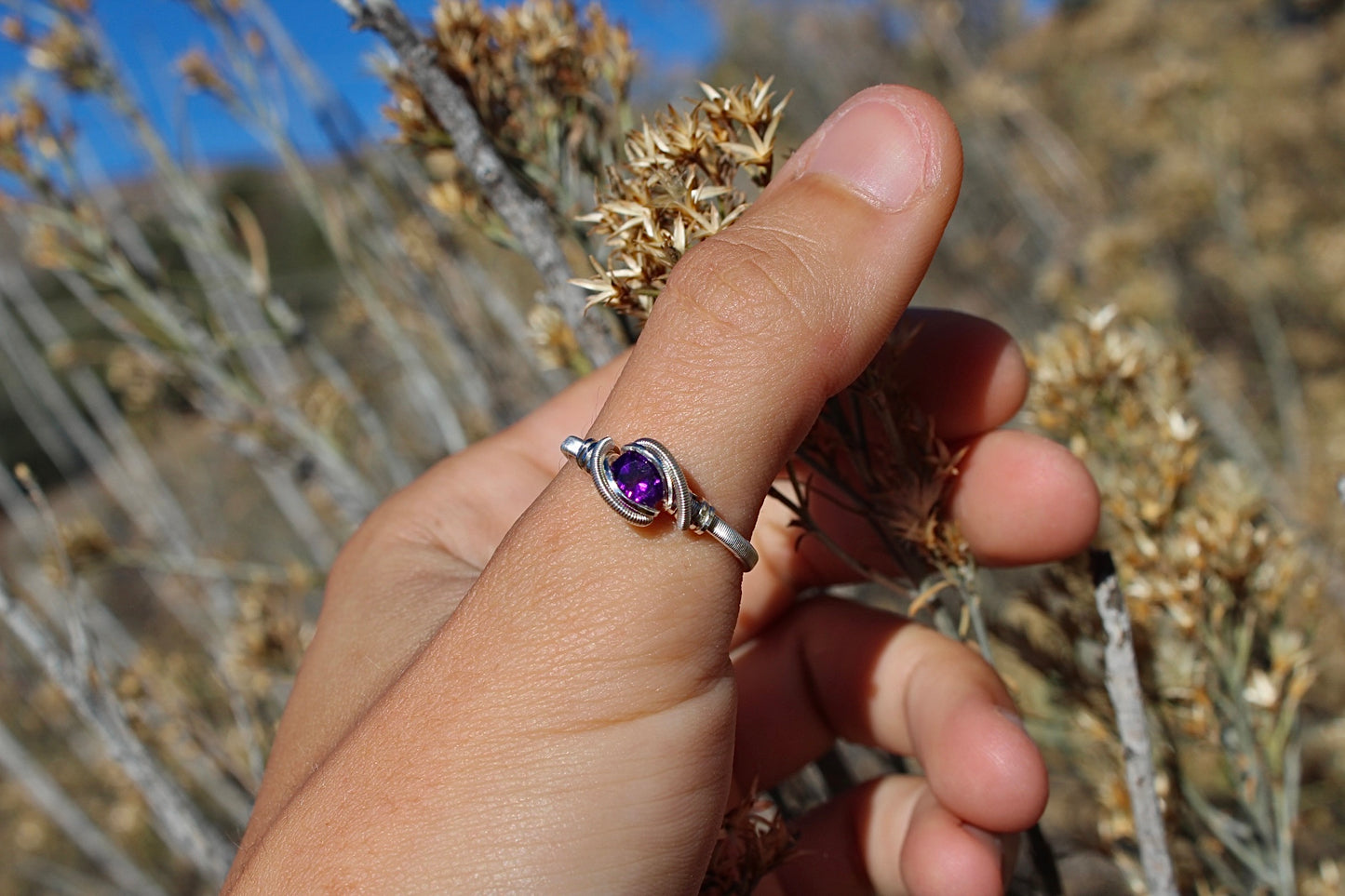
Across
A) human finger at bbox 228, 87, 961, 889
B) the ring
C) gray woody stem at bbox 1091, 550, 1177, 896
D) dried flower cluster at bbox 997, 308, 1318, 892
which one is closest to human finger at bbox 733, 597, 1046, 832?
gray woody stem at bbox 1091, 550, 1177, 896

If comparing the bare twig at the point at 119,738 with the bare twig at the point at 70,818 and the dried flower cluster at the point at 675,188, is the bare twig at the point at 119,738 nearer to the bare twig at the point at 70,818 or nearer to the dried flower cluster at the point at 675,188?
the dried flower cluster at the point at 675,188

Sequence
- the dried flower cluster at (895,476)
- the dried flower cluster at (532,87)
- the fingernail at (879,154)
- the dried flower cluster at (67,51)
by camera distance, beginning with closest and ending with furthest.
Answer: the fingernail at (879,154) < the dried flower cluster at (895,476) < the dried flower cluster at (532,87) < the dried flower cluster at (67,51)

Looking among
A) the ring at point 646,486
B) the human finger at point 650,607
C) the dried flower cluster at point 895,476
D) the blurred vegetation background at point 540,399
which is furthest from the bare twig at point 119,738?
the dried flower cluster at point 895,476

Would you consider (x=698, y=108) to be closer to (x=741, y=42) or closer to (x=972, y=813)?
(x=972, y=813)

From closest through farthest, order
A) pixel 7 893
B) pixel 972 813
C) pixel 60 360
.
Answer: pixel 972 813
pixel 60 360
pixel 7 893

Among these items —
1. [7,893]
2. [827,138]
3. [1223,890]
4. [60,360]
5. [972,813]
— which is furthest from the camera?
[7,893]

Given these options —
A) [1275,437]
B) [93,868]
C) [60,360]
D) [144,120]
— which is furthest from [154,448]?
[1275,437]
